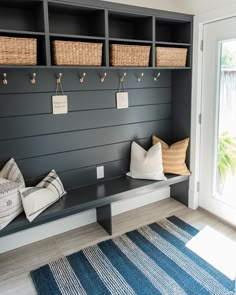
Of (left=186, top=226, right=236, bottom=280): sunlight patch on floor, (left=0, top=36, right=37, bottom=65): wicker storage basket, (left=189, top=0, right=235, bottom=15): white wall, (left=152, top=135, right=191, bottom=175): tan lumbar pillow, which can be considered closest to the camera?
(left=0, top=36, right=37, bottom=65): wicker storage basket

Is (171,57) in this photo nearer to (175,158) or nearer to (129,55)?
(129,55)

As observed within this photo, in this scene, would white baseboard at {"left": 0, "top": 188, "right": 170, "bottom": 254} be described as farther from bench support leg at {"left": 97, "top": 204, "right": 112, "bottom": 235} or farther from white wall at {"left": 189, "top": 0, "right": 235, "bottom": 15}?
white wall at {"left": 189, "top": 0, "right": 235, "bottom": 15}

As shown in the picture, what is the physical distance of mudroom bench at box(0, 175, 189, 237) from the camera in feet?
6.97

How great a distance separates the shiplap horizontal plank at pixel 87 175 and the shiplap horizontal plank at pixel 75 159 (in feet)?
0.13

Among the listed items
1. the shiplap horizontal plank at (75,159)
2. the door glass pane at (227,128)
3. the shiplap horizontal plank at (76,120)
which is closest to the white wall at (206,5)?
the door glass pane at (227,128)

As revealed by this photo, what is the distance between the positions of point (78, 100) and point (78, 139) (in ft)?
1.17

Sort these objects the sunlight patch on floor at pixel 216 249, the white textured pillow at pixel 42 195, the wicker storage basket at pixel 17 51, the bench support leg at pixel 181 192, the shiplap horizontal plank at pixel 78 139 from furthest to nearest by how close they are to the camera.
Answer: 1. the bench support leg at pixel 181 192
2. the shiplap horizontal plank at pixel 78 139
3. the sunlight patch on floor at pixel 216 249
4. the white textured pillow at pixel 42 195
5. the wicker storage basket at pixel 17 51

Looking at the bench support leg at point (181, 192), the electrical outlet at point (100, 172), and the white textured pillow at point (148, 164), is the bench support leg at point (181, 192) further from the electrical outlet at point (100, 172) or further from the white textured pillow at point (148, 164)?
the electrical outlet at point (100, 172)

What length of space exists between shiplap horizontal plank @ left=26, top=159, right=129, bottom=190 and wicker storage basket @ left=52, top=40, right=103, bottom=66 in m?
0.99

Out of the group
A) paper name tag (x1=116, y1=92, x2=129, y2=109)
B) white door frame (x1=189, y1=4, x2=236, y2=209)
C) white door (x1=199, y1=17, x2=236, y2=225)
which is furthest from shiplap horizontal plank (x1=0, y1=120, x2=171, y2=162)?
white door (x1=199, y1=17, x2=236, y2=225)

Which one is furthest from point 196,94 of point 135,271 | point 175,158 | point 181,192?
point 135,271

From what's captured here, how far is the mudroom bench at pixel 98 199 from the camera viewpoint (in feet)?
6.97

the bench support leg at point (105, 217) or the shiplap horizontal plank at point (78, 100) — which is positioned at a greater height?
the shiplap horizontal plank at point (78, 100)

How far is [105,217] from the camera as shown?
2.69 m
